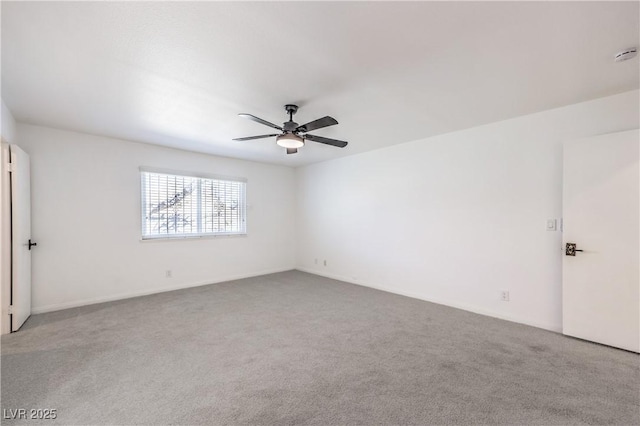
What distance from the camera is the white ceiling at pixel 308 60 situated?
1637 mm

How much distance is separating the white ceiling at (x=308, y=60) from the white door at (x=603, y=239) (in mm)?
625

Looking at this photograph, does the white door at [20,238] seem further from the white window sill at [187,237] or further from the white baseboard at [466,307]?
the white baseboard at [466,307]

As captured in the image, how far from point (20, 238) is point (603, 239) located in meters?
6.27

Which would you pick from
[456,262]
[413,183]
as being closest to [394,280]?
[456,262]

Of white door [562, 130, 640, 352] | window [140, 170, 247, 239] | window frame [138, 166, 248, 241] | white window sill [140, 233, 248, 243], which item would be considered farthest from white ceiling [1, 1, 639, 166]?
→ white window sill [140, 233, 248, 243]

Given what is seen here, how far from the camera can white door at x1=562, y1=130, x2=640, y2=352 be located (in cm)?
262

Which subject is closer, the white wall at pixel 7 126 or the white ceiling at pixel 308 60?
the white ceiling at pixel 308 60

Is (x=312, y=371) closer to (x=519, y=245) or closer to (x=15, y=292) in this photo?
(x=519, y=245)

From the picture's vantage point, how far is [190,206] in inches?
201

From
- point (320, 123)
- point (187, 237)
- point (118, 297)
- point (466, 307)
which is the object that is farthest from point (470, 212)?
point (118, 297)

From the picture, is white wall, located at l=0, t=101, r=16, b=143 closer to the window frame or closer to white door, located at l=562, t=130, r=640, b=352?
the window frame

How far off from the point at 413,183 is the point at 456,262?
1.37 m

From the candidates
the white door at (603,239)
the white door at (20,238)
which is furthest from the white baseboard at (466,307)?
the white door at (20,238)

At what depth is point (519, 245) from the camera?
11.2ft
